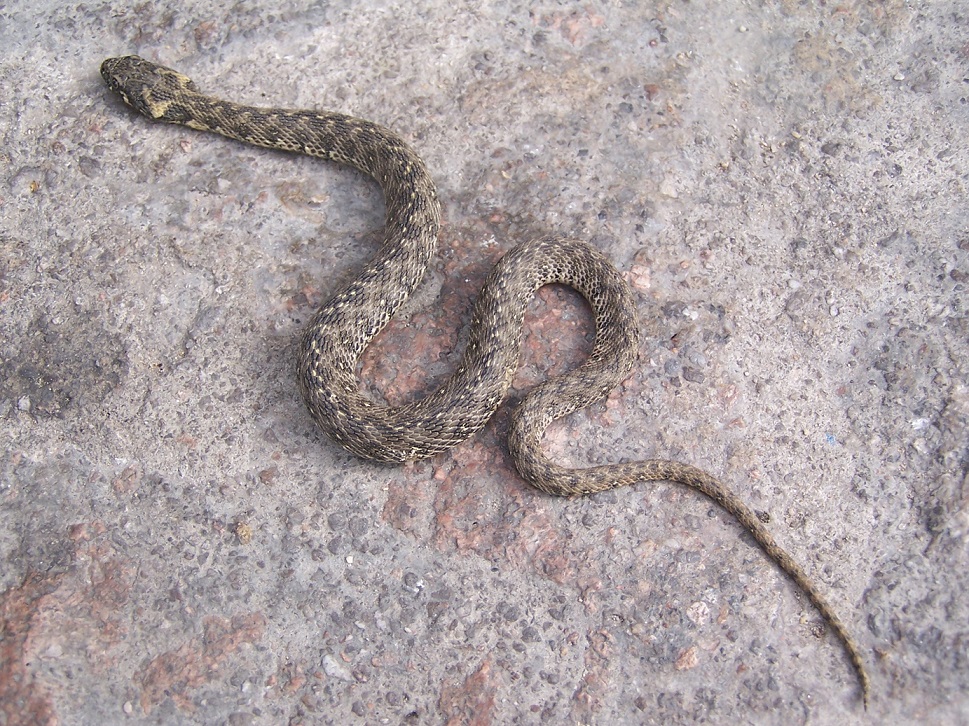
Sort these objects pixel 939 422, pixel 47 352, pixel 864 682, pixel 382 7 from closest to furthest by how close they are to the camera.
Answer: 1. pixel 864 682
2. pixel 939 422
3. pixel 47 352
4. pixel 382 7

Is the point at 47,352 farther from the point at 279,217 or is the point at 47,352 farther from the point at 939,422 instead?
the point at 939,422

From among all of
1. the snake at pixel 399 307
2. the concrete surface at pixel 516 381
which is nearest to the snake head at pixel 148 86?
the snake at pixel 399 307

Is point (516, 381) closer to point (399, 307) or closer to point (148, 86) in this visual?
point (399, 307)

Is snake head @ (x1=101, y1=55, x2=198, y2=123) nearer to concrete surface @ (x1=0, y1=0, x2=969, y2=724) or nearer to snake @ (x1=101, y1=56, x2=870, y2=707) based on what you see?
snake @ (x1=101, y1=56, x2=870, y2=707)

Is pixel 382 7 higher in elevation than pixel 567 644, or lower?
higher

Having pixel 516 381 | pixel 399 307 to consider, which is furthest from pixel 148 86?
pixel 516 381

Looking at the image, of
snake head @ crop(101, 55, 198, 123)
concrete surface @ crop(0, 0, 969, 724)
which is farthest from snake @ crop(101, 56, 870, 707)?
concrete surface @ crop(0, 0, 969, 724)

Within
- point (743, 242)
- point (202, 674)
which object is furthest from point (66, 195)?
point (743, 242)
